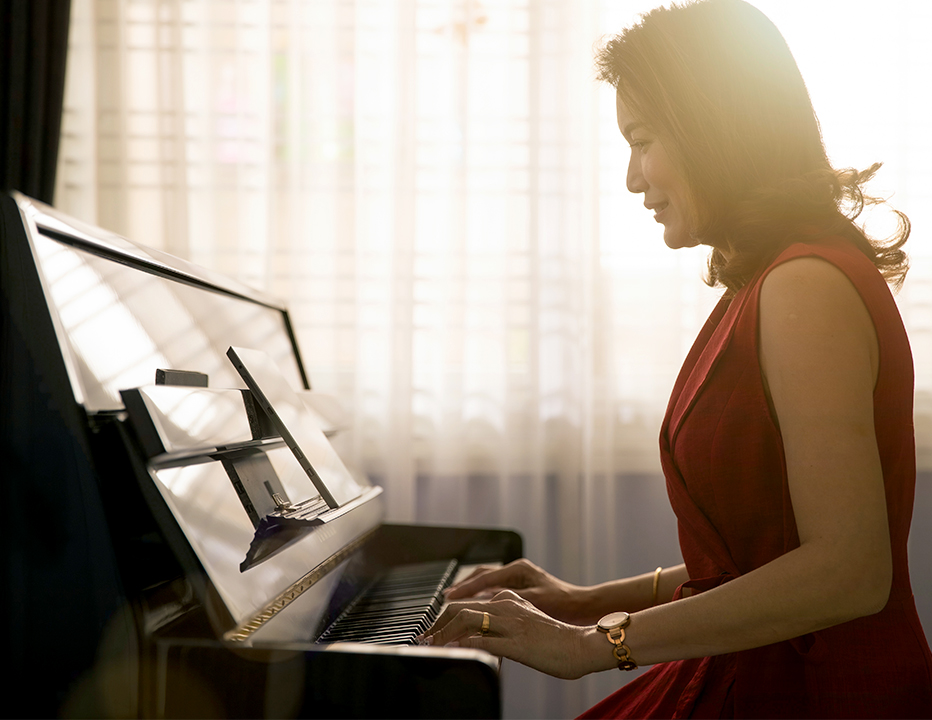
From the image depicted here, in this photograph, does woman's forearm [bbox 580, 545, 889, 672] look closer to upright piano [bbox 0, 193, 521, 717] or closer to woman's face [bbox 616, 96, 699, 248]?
upright piano [bbox 0, 193, 521, 717]

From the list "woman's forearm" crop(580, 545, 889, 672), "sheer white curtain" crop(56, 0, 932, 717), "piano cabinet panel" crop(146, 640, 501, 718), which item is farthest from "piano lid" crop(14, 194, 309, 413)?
"sheer white curtain" crop(56, 0, 932, 717)

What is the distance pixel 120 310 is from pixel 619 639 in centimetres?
69

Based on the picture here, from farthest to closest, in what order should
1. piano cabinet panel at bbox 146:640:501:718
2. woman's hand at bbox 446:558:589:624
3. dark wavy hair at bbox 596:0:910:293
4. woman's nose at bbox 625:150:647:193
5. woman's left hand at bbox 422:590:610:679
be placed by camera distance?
woman's hand at bbox 446:558:589:624 → woman's nose at bbox 625:150:647:193 → dark wavy hair at bbox 596:0:910:293 → woman's left hand at bbox 422:590:610:679 → piano cabinet panel at bbox 146:640:501:718

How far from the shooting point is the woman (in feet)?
2.28

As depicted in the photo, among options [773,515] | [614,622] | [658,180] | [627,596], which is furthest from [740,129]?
[627,596]

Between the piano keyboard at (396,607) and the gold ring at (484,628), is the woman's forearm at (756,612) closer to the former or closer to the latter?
the gold ring at (484,628)

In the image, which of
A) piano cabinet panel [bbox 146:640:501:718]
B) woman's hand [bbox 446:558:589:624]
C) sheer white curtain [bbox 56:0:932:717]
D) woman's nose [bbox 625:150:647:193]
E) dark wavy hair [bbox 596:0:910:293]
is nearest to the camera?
piano cabinet panel [bbox 146:640:501:718]

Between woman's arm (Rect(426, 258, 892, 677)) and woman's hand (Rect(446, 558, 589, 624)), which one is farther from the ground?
woman's arm (Rect(426, 258, 892, 677))

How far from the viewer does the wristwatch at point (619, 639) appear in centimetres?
72

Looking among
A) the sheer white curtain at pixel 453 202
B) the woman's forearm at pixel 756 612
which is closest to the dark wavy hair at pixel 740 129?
the woman's forearm at pixel 756 612

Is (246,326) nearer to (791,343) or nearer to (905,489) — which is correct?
(791,343)

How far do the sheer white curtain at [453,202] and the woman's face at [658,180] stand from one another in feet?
3.32

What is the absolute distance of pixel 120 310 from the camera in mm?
814

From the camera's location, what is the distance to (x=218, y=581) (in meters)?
0.67
